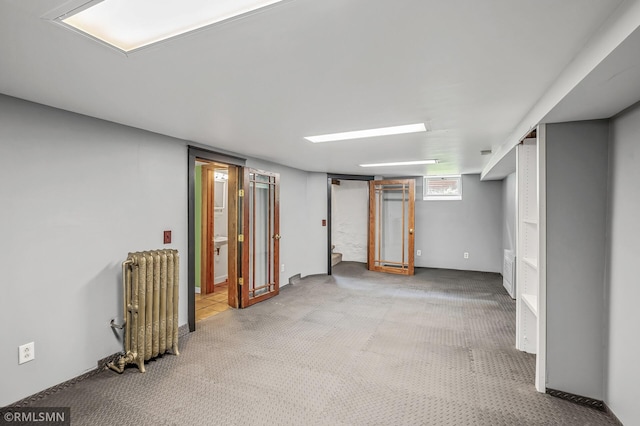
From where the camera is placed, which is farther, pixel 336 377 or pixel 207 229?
pixel 207 229

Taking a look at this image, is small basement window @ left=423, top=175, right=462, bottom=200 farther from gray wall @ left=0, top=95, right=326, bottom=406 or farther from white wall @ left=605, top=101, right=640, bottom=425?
gray wall @ left=0, top=95, right=326, bottom=406

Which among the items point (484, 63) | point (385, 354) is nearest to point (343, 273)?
point (385, 354)

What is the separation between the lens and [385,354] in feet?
9.57

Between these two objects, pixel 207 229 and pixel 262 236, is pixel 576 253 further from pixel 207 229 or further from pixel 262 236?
pixel 207 229

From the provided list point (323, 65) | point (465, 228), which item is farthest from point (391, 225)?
point (323, 65)

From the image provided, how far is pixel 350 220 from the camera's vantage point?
309 inches

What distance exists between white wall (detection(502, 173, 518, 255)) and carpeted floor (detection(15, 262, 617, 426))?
4.88 ft

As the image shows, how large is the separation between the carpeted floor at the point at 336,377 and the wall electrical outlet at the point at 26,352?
12.5 inches

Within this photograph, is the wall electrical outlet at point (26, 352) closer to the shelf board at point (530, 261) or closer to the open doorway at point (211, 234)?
the open doorway at point (211, 234)

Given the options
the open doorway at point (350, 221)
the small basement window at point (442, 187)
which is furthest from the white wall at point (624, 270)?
the open doorway at point (350, 221)

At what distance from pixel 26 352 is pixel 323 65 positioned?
275cm

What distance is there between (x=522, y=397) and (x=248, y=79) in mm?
2885

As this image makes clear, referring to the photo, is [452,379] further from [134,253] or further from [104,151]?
[104,151]

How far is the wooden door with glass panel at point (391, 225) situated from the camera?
6.38 m
